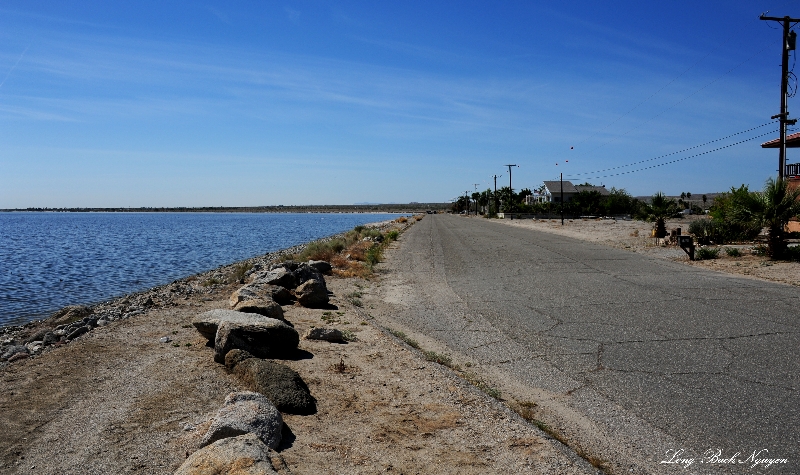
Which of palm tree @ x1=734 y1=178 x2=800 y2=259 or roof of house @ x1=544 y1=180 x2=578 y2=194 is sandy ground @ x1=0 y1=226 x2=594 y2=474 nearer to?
palm tree @ x1=734 y1=178 x2=800 y2=259

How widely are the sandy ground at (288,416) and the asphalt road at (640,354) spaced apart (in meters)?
0.75

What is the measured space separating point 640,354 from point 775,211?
15.7 meters

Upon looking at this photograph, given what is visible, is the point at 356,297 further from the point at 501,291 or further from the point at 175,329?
the point at 175,329

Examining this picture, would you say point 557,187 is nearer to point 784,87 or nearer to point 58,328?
point 784,87

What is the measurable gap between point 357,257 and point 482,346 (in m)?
16.3

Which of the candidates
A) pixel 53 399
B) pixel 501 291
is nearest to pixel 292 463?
pixel 53 399

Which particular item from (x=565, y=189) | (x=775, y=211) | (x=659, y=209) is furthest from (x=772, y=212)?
(x=565, y=189)

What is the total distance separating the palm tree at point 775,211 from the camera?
20359 millimetres

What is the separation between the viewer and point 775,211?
20.4 m

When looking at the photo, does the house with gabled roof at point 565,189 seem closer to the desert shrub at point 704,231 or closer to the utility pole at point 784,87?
the desert shrub at point 704,231

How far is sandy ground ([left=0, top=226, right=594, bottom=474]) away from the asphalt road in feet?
2.46

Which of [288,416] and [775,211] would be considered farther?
[775,211]

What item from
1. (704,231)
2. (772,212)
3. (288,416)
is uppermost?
(772,212)

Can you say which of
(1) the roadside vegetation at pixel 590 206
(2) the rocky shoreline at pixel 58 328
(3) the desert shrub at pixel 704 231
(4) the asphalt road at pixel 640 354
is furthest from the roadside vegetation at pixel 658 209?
(1) the roadside vegetation at pixel 590 206
